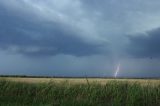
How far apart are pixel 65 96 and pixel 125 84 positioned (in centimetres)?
378

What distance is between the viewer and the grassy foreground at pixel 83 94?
2023 cm

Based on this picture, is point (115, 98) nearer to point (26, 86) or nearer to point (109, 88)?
point (109, 88)

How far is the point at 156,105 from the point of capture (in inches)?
808

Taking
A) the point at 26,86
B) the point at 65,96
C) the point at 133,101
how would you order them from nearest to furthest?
the point at 133,101 < the point at 65,96 < the point at 26,86

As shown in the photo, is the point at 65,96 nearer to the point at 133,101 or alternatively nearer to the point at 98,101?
the point at 98,101

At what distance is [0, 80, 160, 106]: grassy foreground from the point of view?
20227 mm

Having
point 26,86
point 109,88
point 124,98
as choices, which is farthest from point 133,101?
point 26,86

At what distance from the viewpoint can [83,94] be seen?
21.9 metres

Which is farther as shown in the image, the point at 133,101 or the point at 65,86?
the point at 65,86

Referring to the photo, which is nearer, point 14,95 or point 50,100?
point 50,100

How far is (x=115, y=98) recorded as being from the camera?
69.1 ft

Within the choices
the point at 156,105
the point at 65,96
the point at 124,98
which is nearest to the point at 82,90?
the point at 65,96

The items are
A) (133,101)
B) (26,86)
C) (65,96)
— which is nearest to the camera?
(133,101)

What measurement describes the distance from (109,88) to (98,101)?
1.89 m
